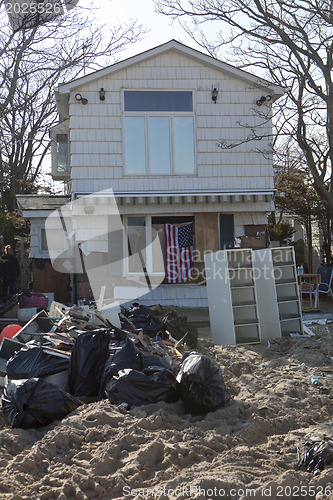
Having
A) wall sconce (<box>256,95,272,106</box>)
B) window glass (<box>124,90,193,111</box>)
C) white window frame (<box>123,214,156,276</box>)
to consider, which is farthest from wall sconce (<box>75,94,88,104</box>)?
wall sconce (<box>256,95,272,106</box>)

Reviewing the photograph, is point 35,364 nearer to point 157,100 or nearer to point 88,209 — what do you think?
point 88,209

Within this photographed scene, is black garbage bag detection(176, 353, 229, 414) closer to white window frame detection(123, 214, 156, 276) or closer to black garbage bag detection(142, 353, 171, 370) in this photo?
black garbage bag detection(142, 353, 171, 370)

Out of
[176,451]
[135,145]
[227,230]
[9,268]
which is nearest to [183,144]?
[135,145]

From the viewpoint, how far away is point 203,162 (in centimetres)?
1323

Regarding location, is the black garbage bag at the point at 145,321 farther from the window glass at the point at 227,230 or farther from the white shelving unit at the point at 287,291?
the window glass at the point at 227,230

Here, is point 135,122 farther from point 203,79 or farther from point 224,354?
point 224,354

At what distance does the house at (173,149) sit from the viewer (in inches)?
507

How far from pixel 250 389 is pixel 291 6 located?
11.3 metres

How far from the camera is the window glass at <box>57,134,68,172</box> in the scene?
16.8m

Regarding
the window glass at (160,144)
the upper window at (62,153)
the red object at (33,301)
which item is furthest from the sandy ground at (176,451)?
the upper window at (62,153)

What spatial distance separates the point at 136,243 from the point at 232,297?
407 cm

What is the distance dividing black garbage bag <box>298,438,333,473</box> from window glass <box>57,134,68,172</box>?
46.6 feet

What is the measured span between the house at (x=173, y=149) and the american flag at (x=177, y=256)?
0.18 meters

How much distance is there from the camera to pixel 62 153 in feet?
55.6
